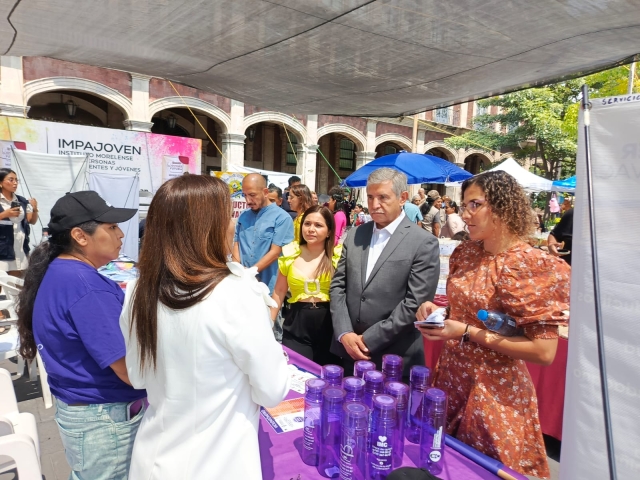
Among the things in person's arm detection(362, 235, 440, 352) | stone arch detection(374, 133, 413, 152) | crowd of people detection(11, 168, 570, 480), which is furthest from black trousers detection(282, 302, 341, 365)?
stone arch detection(374, 133, 413, 152)

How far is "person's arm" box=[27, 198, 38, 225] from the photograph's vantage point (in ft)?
17.3

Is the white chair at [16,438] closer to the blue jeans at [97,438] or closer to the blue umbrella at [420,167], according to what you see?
the blue jeans at [97,438]

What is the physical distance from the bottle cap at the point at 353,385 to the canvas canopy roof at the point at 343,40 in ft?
4.78

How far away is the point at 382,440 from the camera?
1.27 metres

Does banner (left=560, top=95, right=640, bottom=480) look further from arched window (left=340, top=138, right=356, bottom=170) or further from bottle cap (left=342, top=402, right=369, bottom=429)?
arched window (left=340, top=138, right=356, bottom=170)

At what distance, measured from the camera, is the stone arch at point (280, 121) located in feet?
50.1

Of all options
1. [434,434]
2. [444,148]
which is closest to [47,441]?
[434,434]

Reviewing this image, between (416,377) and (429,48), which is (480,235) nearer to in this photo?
(416,377)

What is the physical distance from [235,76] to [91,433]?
2170mm

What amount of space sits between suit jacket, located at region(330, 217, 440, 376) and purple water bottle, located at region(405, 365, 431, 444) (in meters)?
0.57

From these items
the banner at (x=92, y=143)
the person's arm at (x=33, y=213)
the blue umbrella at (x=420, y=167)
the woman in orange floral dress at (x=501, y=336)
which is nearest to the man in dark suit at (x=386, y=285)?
the woman in orange floral dress at (x=501, y=336)

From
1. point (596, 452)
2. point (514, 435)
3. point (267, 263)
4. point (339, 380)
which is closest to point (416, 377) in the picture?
point (339, 380)

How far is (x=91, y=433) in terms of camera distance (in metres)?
1.47

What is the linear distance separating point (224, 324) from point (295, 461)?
634 mm
